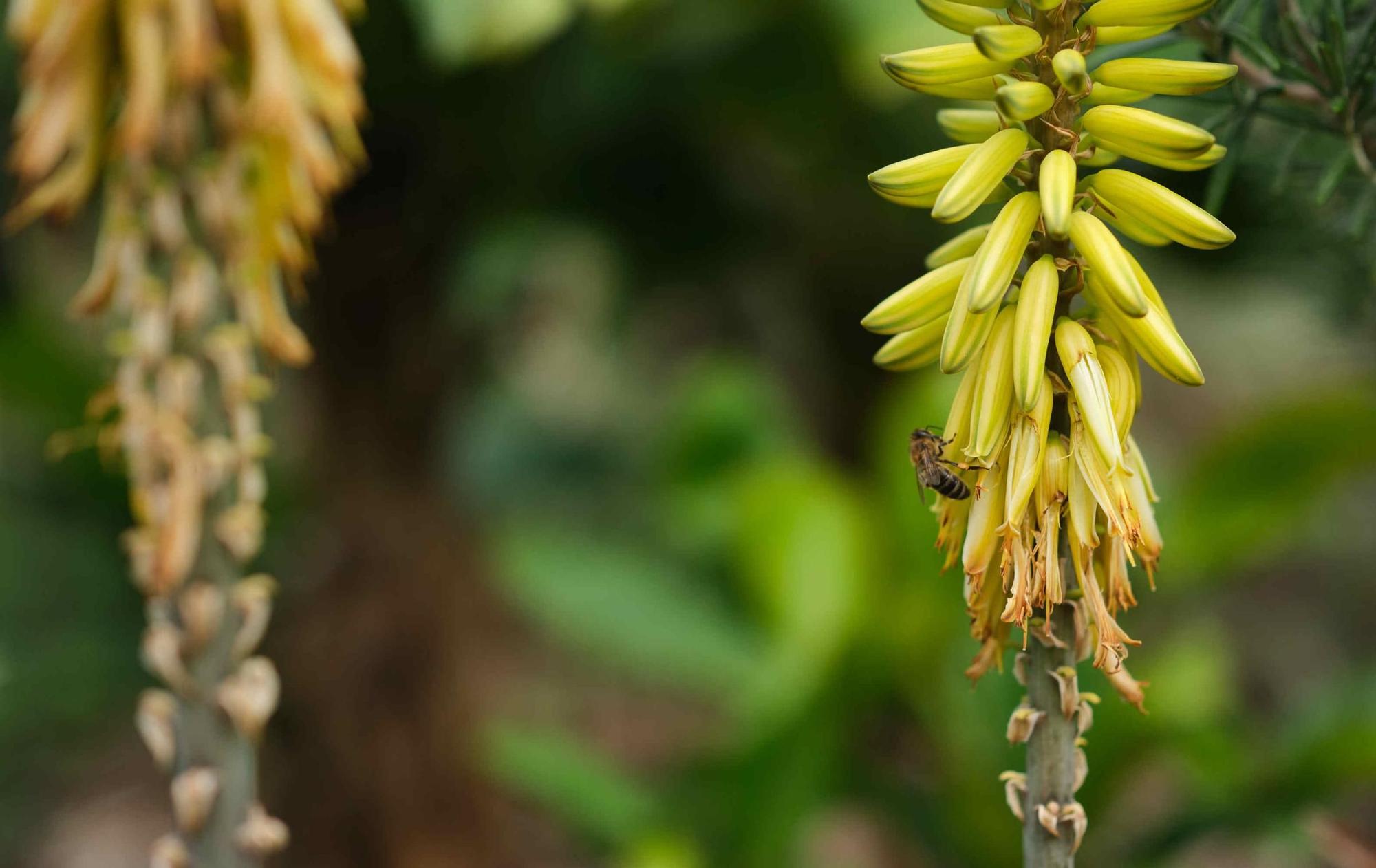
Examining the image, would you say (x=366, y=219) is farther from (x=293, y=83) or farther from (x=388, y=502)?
(x=293, y=83)

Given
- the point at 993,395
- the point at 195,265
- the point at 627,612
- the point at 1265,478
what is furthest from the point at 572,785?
the point at 993,395

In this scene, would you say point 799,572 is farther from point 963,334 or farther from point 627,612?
point 963,334

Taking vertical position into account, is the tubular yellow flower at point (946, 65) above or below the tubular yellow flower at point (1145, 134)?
above

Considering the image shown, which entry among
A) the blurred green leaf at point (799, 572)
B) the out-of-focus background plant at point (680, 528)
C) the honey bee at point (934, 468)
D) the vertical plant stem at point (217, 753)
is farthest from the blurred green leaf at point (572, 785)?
the honey bee at point (934, 468)

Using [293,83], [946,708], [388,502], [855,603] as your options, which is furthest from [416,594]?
[293,83]

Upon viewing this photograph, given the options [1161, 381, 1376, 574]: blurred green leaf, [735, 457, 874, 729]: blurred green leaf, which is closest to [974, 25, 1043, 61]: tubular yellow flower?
[735, 457, 874, 729]: blurred green leaf

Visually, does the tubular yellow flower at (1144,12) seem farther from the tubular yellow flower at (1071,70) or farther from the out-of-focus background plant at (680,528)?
the out-of-focus background plant at (680,528)
